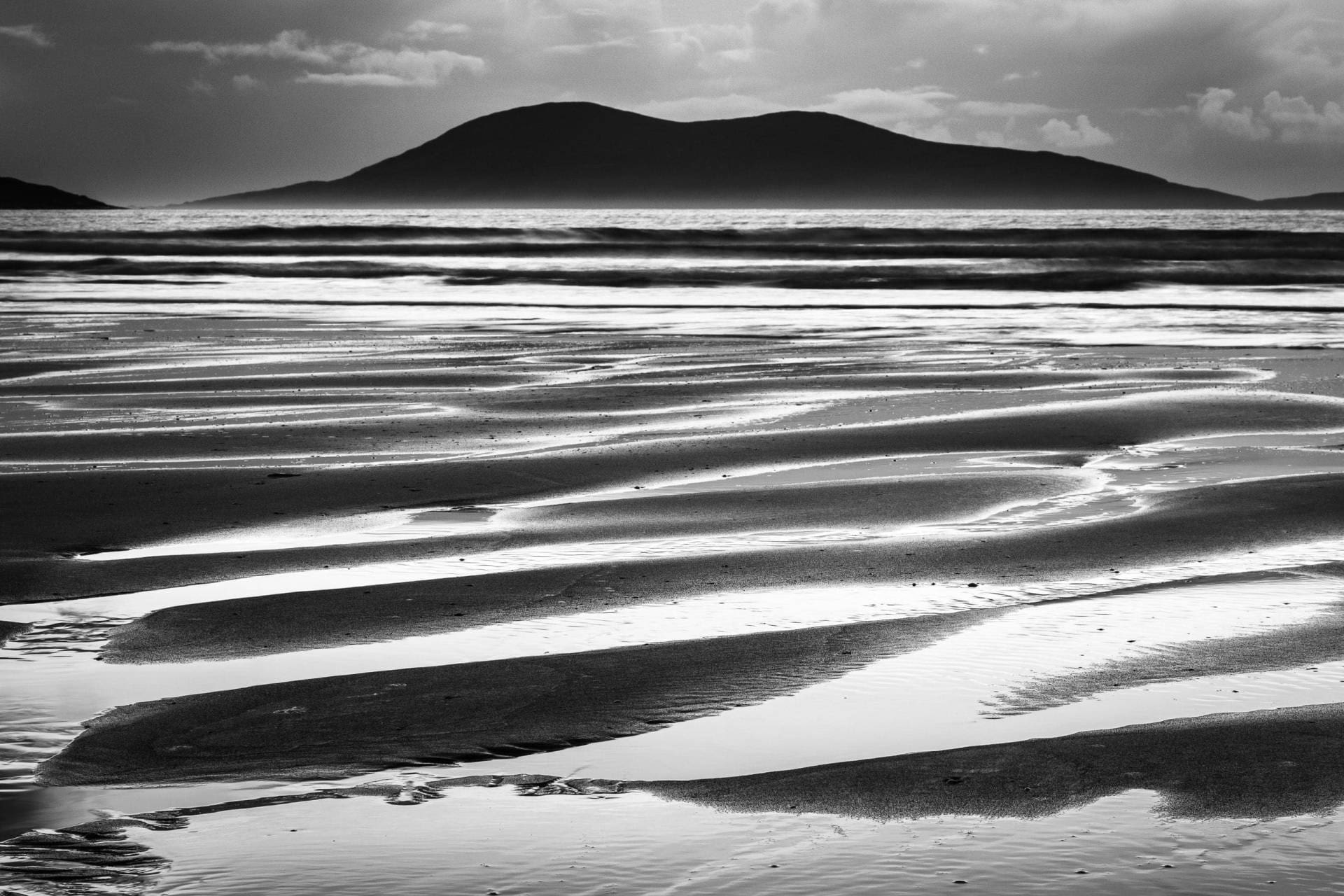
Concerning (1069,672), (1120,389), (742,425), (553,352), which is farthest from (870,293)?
(1069,672)

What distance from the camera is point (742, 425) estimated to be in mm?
11336

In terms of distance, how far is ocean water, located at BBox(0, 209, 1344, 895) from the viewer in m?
3.66

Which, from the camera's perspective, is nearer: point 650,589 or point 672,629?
point 672,629

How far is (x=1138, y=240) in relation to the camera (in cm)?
5531

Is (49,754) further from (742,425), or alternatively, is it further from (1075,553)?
(742,425)

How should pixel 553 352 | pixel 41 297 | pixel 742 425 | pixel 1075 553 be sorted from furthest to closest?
pixel 41 297 → pixel 553 352 → pixel 742 425 → pixel 1075 553

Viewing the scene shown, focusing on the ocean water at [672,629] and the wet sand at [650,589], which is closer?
the ocean water at [672,629]

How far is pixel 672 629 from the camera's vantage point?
225 inches

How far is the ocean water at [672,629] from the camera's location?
12.0ft

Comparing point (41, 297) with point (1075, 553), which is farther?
point (41, 297)

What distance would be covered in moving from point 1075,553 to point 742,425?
462 cm

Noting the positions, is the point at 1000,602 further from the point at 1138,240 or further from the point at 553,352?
the point at 1138,240

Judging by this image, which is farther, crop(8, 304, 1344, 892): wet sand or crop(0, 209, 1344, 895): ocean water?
crop(8, 304, 1344, 892): wet sand

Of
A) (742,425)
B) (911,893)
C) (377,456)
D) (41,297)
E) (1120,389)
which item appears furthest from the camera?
(41,297)
